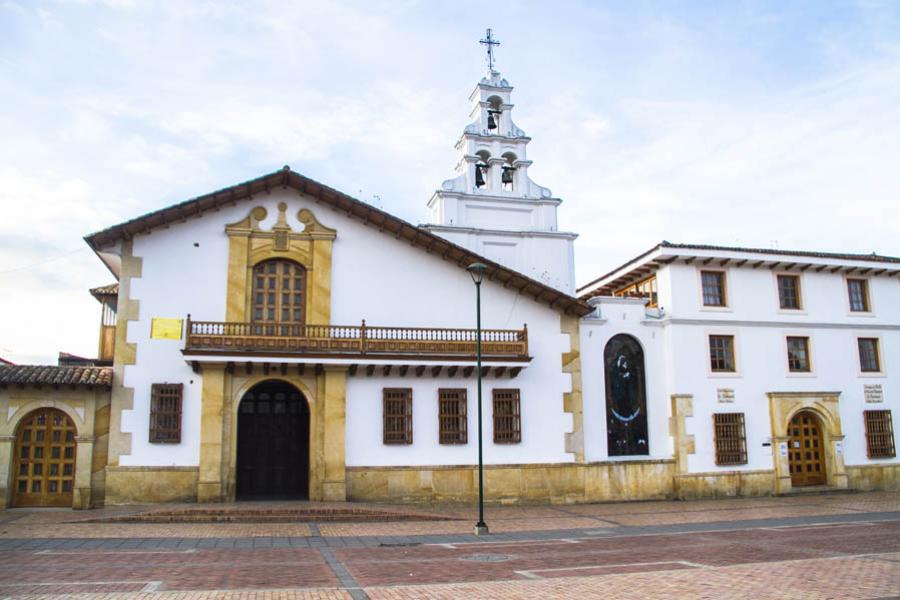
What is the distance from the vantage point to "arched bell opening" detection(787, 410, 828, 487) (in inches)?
1102

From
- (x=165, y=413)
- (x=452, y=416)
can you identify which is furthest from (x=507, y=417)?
(x=165, y=413)

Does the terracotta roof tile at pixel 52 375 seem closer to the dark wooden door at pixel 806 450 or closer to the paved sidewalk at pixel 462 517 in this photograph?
the paved sidewalk at pixel 462 517

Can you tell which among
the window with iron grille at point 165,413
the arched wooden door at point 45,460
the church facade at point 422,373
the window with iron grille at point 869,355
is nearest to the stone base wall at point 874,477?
the church facade at point 422,373

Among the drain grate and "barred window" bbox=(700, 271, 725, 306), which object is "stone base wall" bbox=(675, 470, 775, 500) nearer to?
"barred window" bbox=(700, 271, 725, 306)

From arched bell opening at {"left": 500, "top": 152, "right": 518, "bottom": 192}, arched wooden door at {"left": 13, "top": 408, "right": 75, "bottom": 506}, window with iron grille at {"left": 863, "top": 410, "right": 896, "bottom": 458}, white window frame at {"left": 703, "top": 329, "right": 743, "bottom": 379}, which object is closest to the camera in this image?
arched wooden door at {"left": 13, "top": 408, "right": 75, "bottom": 506}

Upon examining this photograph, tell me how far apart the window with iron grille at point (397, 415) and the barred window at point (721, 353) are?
1123 cm

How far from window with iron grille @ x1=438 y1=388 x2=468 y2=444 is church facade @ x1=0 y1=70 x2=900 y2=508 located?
0.25 feet

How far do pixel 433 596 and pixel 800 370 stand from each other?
2181cm

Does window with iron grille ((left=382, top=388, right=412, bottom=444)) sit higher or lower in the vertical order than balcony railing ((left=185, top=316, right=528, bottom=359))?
lower

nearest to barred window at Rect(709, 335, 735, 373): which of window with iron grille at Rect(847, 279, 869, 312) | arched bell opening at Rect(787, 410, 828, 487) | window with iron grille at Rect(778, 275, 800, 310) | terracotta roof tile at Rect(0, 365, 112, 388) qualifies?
window with iron grille at Rect(778, 275, 800, 310)

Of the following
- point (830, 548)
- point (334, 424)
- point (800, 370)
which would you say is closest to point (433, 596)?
point (830, 548)

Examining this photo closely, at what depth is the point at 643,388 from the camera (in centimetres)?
2686

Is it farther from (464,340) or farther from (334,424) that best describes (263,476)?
(464,340)

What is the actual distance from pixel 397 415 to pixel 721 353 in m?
12.2
